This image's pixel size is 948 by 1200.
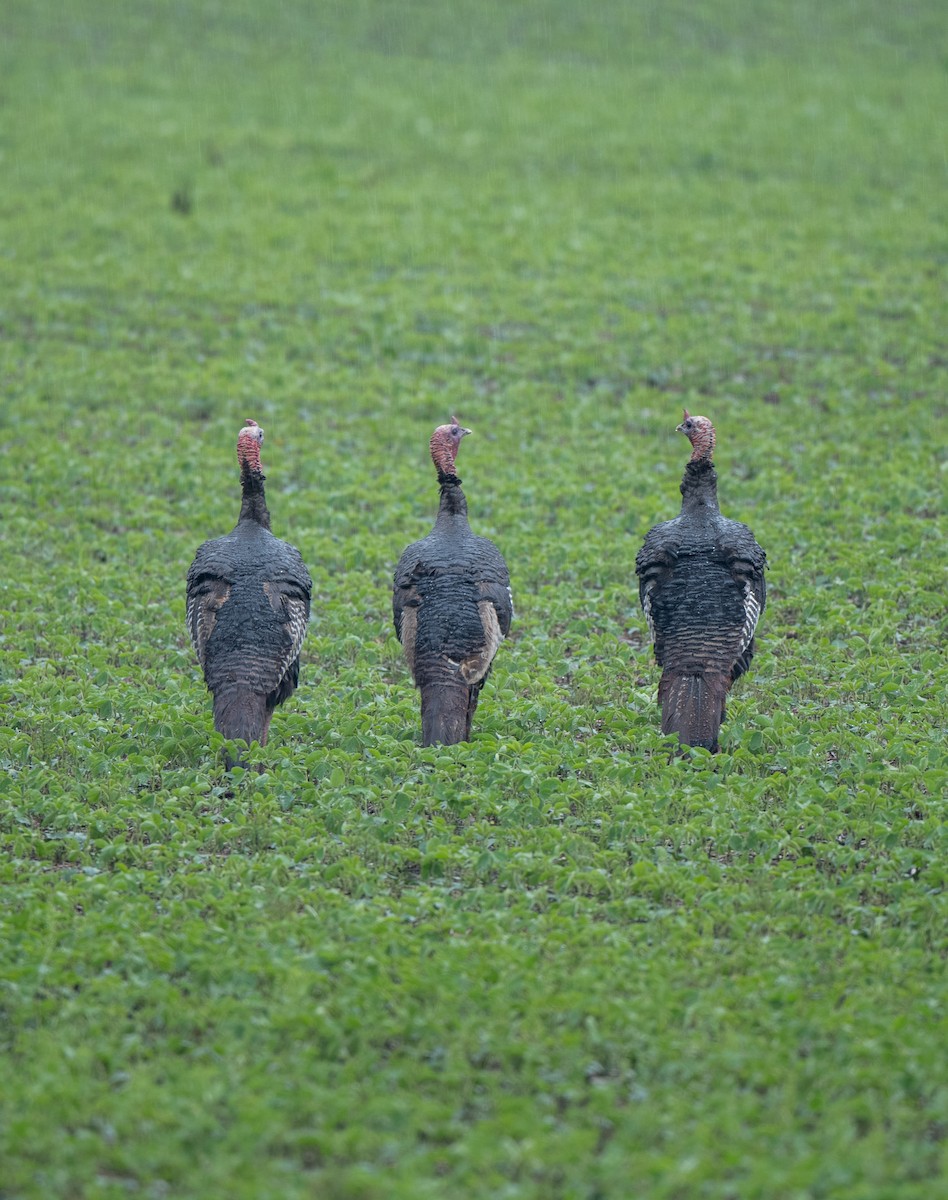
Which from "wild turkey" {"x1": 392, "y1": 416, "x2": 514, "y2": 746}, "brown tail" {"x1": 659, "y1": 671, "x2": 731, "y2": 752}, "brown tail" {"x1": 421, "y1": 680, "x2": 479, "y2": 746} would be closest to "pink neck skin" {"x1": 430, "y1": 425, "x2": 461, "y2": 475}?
"wild turkey" {"x1": 392, "y1": 416, "x2": 514, "y2": 746}

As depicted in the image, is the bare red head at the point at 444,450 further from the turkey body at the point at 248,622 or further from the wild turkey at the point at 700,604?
the wild turkey at the point at 700,604

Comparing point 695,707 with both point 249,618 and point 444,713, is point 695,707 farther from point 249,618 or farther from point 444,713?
point 249,618

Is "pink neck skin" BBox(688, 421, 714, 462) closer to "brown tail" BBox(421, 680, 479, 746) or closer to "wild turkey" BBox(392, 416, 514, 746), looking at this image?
"wild turkey" BBox(392, 416, 514, 746)

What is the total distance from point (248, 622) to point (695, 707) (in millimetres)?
3171

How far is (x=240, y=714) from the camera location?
32.8ft

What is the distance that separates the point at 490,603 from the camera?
35.4 feet

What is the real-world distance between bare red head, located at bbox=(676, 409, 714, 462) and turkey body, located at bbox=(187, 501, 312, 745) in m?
3.23

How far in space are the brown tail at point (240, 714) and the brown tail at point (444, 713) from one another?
112 cm

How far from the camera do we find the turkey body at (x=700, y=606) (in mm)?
10320

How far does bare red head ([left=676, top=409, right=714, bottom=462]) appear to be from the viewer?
38.1 feet

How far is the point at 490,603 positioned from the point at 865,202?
17.1m

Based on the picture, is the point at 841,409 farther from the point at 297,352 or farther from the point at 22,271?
the point at 22,271

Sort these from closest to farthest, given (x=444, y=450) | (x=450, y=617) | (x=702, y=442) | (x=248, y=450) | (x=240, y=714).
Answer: (x=240, y=714), (x=450, y=617), (x=248, y=450), (x=702, y=442), (x=444, y=450)

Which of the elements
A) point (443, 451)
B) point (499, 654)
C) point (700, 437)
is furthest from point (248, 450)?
point (700, 437)
